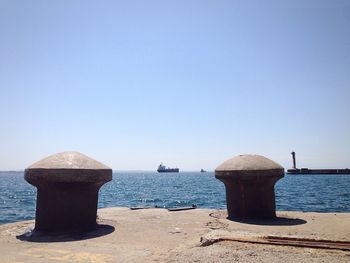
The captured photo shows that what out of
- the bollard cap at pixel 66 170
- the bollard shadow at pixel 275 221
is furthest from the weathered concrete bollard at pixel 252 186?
the bollard cap at pixel 66 170

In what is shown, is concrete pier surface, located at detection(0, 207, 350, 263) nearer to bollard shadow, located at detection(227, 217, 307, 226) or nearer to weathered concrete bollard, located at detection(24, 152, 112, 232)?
bollard shadow, located at detection(227, 217, 307, 226)

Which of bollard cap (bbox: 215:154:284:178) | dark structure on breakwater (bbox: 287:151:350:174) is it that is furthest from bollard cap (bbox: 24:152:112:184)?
dark structure on breakwater (bbox: 287:151:350:174)

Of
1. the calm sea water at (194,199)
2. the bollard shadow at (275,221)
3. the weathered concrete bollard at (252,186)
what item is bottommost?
the calm sea water at (194,199)

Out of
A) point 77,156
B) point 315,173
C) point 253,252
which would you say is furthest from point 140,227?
point 315,173

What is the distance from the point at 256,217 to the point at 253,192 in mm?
559

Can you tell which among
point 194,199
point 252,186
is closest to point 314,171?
point 194,199

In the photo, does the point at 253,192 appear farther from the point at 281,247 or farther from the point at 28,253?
the point at 28,253

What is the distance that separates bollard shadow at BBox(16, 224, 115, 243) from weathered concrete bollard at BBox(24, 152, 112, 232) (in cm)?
26

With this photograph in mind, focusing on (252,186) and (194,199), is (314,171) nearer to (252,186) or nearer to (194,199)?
(194,199)

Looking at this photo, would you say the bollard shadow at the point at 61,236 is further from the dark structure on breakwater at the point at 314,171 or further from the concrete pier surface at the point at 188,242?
the dark structure on breakwater at the point at 314,171

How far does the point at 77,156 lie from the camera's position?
248 inches

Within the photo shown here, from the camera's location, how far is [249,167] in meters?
6.99

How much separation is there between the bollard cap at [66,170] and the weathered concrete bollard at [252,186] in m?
2.94

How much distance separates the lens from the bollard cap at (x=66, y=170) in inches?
225
